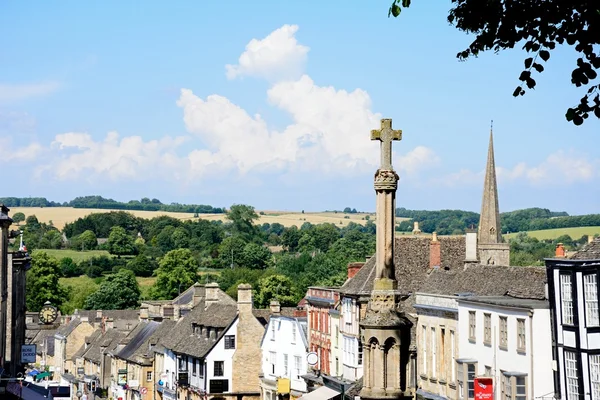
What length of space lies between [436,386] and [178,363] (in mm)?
39053

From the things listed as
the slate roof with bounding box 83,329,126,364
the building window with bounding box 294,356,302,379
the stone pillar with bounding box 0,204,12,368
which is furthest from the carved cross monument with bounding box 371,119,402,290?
the slate roof with bounding box 83,329,126,364

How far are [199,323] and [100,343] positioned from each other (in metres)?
32.4

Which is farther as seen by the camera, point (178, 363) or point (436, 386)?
point (178, 363)

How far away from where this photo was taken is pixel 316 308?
70.8m

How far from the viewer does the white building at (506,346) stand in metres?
41.5

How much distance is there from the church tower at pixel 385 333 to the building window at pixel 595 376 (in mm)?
15371

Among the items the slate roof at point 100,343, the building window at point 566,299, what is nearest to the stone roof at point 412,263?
the building window at point 566,299

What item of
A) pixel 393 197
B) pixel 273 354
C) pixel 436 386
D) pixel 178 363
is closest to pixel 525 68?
pixel 393 197

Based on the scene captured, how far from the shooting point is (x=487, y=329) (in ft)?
149

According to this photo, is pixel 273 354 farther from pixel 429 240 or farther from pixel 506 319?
pixel 506 319

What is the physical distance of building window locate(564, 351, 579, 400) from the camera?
39.2 meters

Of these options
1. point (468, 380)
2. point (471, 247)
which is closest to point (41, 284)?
point (471, 247)

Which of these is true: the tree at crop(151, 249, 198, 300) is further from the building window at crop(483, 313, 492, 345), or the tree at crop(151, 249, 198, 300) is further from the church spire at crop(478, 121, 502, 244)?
the building window at crop(483, 313, 492, 345)

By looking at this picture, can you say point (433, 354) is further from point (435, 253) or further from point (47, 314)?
point (47, 314)
